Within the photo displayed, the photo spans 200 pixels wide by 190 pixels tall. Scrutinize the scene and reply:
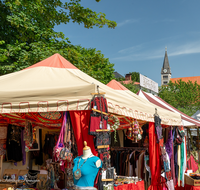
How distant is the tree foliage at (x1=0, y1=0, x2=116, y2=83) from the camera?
8672 millimetres

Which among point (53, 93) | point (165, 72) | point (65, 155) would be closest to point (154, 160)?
point (65, 155)

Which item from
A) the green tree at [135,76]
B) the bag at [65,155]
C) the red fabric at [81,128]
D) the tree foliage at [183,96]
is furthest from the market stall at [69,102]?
the green tree at [135,76]

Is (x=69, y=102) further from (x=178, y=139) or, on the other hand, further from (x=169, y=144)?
(x=178, y=139)

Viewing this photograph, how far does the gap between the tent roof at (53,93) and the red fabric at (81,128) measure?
7.4 inches

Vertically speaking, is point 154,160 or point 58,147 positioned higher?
point 58,147

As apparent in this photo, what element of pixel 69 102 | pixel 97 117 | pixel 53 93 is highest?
pixel 53 93

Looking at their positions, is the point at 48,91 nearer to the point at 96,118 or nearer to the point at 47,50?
the point at 96,118

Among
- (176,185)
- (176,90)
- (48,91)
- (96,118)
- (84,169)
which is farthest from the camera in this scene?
(176,90)

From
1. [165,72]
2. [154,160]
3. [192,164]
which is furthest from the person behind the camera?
[165,72]

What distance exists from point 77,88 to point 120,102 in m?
0.85

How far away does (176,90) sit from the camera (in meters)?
39.8

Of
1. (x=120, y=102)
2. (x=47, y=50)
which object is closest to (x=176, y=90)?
(x=47, y=50)

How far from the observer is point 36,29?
381 inches

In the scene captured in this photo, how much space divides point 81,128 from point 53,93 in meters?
0.65
